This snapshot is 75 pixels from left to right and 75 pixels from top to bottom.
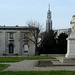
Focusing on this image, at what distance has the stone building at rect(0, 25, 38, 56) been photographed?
201ft

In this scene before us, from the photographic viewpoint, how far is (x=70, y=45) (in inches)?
824

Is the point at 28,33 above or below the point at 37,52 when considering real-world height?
above

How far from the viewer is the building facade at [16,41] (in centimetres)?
6125

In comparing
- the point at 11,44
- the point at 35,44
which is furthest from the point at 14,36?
the point at 35,44

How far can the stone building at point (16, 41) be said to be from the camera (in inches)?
2411

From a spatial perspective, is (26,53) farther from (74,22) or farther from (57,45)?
(74,22)

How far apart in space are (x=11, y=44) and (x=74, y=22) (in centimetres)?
4208

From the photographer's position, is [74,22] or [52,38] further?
[52,38]

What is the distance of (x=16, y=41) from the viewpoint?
6188 centimetres

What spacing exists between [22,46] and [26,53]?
2.31 meters

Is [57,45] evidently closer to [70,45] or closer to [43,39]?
[43,39]

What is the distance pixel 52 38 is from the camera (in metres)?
59.5

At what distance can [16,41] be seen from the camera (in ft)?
203

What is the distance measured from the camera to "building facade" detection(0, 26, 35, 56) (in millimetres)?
61250
